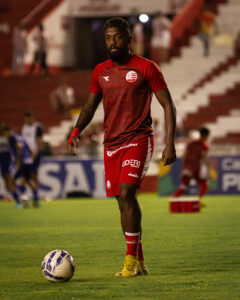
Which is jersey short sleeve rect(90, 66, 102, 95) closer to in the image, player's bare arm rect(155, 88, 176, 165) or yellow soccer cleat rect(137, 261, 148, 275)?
player's bare arm rect(155, 88, 176, 165)

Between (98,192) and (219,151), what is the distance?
136 inches

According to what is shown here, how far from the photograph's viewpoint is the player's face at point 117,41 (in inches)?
285

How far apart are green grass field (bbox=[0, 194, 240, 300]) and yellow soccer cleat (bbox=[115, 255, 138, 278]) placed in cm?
10

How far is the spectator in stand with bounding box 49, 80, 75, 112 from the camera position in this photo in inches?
1102

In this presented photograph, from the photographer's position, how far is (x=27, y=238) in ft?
36.4

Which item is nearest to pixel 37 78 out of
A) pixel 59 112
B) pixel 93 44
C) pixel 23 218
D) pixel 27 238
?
pixel 59 112

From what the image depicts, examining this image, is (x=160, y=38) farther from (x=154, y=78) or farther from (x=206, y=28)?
(x=154, y=78)

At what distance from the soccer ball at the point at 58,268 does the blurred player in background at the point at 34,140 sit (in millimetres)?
11234

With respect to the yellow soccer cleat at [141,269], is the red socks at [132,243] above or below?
above

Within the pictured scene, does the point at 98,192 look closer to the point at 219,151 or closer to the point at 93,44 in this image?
the point at 219,151

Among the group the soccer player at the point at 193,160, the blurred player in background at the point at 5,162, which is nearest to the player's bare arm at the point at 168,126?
the soccer player at the point at 193,160

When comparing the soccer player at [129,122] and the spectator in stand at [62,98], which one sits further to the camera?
the spectator in stand at [62,98]

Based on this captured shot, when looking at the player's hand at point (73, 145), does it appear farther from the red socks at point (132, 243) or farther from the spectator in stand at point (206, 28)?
the spectator in stand at point (206, 28)

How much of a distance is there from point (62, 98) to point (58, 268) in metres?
21.9
